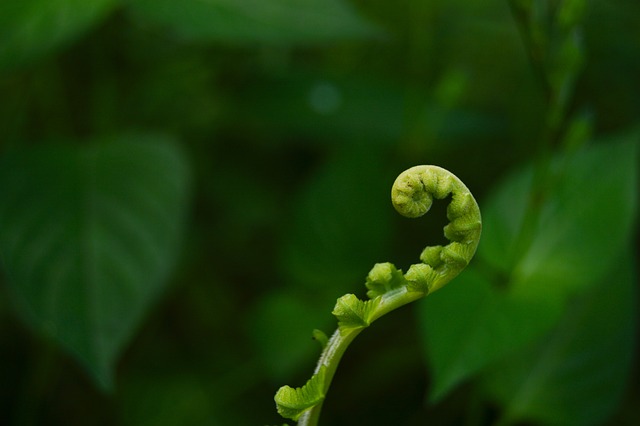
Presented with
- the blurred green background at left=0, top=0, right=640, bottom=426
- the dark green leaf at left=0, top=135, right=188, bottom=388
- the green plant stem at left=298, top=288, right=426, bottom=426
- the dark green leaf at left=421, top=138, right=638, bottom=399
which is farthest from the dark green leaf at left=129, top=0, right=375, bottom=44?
the green plant stem at left=298, top=288, right=426, bottom=426

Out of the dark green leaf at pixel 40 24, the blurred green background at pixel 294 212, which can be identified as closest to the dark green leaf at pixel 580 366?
the blurred green background at pixel 294 212

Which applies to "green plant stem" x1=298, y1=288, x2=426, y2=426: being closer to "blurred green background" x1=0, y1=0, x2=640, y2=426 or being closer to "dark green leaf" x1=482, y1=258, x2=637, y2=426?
"blurred green background" x1=0, y1=0, x2=640, y2=426

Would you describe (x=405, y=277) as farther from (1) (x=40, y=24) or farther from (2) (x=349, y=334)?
(1) (x=40, y=24)

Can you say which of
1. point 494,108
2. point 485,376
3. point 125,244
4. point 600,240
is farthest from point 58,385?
point 494,108

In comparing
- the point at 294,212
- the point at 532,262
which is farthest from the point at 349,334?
the point at 294,212

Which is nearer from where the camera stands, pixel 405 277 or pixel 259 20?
pixel 405 277

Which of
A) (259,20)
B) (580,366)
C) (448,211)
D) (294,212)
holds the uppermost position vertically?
(259,20)

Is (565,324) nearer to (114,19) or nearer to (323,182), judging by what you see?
(323,182)
